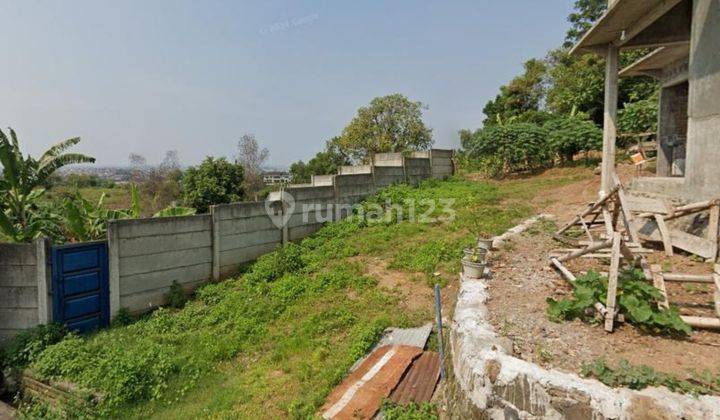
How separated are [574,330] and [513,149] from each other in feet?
42.7

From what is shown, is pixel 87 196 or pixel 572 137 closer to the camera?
pixel 572 137

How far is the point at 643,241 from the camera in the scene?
521cm

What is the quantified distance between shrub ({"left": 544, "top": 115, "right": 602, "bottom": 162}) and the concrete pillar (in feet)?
23.3

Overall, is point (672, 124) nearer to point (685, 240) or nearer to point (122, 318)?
point (685, 240)

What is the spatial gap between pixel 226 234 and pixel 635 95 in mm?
17766

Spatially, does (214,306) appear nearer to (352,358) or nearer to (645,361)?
(352,358)

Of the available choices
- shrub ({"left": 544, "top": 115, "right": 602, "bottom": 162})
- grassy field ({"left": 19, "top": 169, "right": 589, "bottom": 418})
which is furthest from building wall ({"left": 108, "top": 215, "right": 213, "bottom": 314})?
shrub ({"left": 544, "top": 115, "right": 602, "bottom": 162})

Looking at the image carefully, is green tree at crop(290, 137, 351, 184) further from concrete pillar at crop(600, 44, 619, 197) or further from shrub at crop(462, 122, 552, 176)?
concrete pillar at crop(600, 44, 619, 197)

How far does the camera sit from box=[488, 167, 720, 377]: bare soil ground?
104 inches

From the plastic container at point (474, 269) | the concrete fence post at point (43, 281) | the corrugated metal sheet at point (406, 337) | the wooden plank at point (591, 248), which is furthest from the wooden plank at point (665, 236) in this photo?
the concrete fence post at point (43, 281)

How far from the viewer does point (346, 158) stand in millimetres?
29781

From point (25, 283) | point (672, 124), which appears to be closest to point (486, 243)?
point (672, 124)

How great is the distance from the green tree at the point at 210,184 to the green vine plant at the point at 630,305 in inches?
482

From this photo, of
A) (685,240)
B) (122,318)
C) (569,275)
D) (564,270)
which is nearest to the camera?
(569,275)
